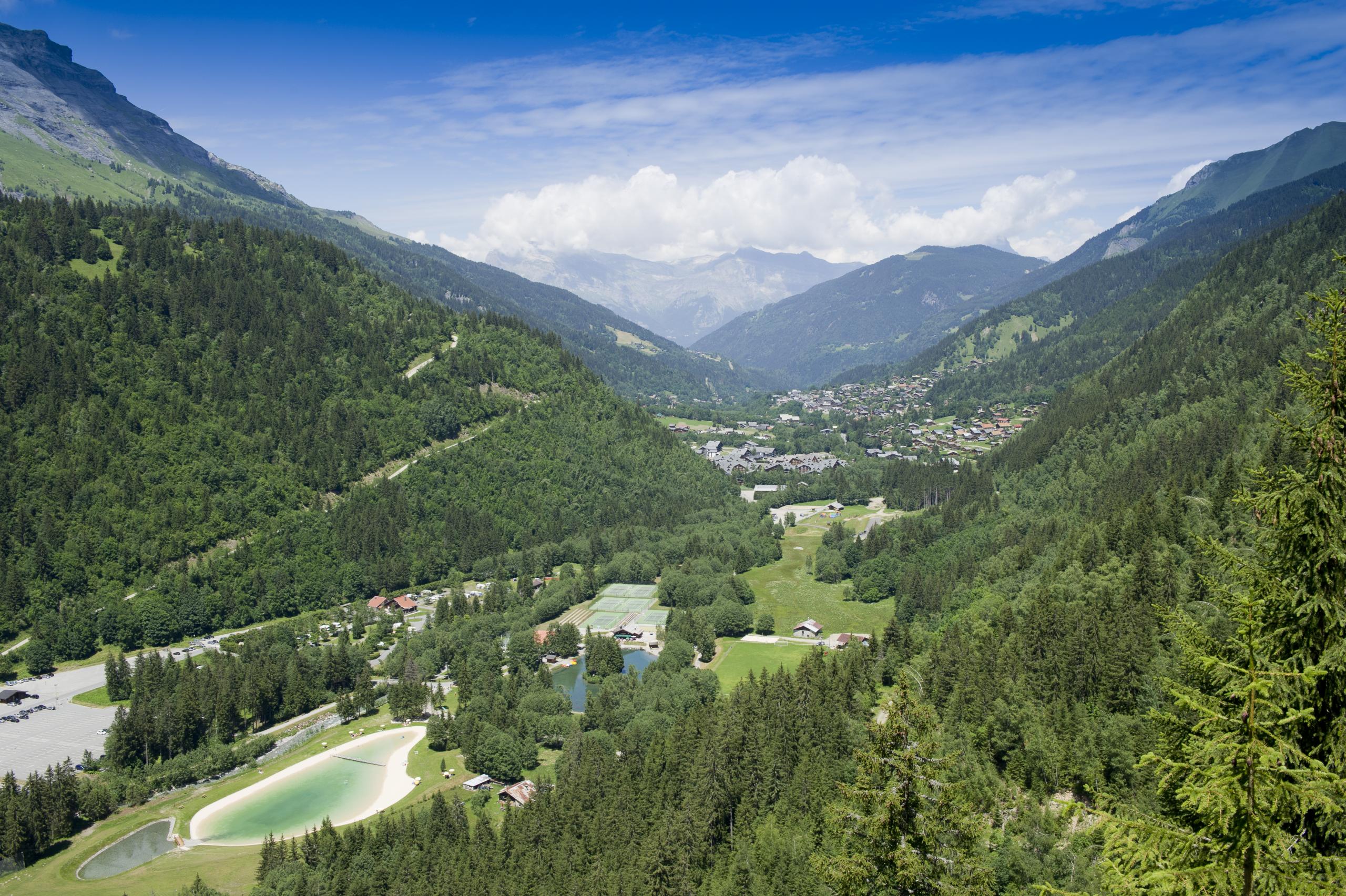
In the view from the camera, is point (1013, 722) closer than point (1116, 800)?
No

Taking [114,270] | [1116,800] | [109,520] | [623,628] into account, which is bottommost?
[623,628]

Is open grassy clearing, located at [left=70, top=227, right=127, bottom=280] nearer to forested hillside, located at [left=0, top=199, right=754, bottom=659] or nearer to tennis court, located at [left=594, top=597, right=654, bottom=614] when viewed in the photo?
forested hillside, located at [left=0, top=199, right=754, bottom=659]

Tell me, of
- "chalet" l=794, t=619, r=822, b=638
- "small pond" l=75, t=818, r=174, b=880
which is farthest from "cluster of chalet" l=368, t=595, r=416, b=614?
"chalet" l=794, t=619, r=822, b=638

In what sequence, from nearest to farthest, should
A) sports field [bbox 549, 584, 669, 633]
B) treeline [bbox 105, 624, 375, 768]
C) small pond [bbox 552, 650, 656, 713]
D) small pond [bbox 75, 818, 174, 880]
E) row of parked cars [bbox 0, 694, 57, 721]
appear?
1. small pond [bbox 75, 818, 174, 880]
2. treeline [bbox 105, 624, 375, 768]
3. row of parked cars [bbox 0, 694, 57, 721]
4. small pond [bbox 552, 650, 656, 713]
5. sports field [bbox 549, 584, 669, 633]

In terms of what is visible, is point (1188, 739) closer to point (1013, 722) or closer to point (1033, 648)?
point (1013, 722)

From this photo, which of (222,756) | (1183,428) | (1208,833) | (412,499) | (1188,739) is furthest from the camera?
(412,499)

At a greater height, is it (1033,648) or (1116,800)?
(1116,800)

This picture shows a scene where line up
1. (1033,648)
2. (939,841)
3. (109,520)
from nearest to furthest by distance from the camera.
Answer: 1. (939,841)
2. (1033,648)
3. (109,520)

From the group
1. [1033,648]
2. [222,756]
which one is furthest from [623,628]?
[1033,648]
